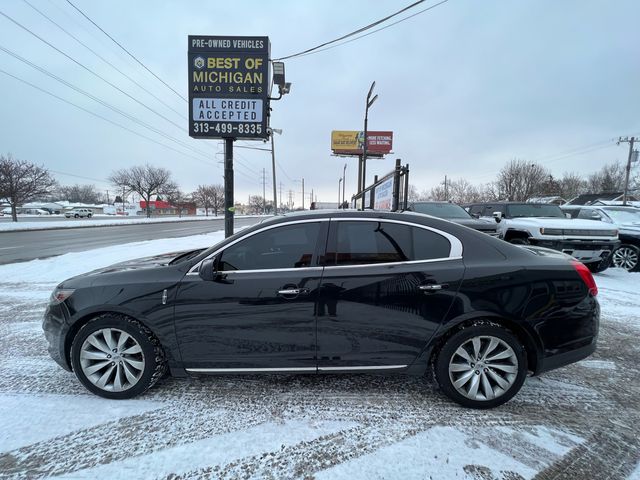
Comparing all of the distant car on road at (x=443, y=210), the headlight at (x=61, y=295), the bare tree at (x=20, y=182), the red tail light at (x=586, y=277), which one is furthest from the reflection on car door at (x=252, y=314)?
the bare tree at (x=20, y=182)

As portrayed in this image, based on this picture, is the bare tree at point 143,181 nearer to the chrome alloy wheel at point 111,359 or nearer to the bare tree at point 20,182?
the bare tree at point 20,182

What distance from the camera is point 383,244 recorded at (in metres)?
2.69

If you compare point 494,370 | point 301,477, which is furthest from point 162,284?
point 494,370

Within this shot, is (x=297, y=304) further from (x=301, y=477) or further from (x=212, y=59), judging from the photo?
(x=212, y=59)

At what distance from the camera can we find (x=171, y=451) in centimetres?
215

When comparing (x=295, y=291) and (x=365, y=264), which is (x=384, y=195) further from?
(x=295, y=291)

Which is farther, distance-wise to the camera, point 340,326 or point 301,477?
point 340,326

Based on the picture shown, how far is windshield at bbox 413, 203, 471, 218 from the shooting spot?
900cm

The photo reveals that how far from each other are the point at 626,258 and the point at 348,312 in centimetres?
982

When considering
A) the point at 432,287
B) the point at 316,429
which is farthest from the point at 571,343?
the point at 316,429

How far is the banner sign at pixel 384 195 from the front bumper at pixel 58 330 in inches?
260

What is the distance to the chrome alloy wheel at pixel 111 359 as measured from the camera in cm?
270

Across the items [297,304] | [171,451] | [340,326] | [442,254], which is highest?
[442,254]

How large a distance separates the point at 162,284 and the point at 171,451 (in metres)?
1.24
